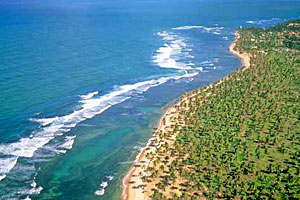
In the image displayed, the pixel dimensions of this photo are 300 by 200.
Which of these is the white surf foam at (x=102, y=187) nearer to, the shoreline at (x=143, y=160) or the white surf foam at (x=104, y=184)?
Result: the white surf foam at (x=104, y=184)

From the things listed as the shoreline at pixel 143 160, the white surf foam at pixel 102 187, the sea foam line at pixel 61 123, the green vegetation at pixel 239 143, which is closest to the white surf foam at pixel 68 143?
the sea foam line at pixel 61 123

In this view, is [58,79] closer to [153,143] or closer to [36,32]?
[153,143]

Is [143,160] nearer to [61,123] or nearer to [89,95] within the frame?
[61,123]

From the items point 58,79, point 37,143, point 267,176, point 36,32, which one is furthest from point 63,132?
point 36,32

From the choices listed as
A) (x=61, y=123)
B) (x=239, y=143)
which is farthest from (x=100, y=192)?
(x=239, y=143)

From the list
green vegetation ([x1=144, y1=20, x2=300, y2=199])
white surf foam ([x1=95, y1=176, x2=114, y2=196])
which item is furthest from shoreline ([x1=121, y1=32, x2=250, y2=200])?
white surf foam ([x1=95, y1=176, x2=114, y2=196])

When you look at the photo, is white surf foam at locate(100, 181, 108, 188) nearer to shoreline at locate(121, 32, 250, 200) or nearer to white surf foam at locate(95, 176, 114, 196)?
white surf foam at locate(95, 176, 114, 196)

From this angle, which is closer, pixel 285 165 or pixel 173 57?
pixel 285 165
